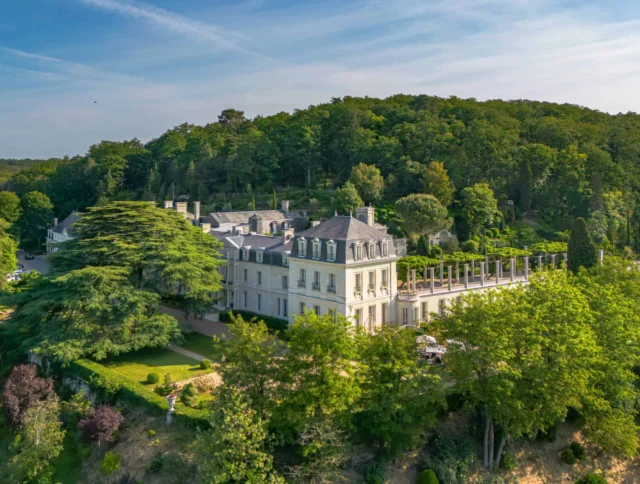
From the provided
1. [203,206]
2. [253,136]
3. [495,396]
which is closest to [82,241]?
[495,396]

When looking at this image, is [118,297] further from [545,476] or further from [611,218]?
[611,218]

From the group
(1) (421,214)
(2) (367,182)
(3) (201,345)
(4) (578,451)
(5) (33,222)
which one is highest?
(2) (367,182)

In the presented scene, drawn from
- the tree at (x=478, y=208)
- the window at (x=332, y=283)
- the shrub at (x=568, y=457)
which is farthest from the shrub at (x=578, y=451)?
the tree at (x=478, y=208)

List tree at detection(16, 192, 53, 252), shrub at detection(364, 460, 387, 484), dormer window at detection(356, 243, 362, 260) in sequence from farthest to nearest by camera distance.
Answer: tree at detection(16, 192, 53, 252), dormer window at detection(356, 243, 362, 260), shrub at detection(364, 460, 387, 484)

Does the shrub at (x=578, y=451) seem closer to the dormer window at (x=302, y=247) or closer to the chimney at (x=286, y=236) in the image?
the dormer window at (x=302, y=247)

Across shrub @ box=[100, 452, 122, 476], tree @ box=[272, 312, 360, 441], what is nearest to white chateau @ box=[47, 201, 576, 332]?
tree @ box=[272, 312, 360, 441]

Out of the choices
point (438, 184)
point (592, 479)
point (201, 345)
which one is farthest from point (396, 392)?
point (438, 184)

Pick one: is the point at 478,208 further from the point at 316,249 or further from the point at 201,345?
the point at 201,345

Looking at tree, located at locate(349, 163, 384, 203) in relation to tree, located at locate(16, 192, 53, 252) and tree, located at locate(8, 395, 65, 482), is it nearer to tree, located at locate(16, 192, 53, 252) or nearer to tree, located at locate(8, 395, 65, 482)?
tree, located at locate(8, 395, 65, 482)
